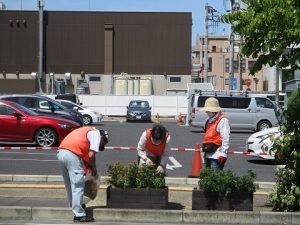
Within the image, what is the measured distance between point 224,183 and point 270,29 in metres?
2.44

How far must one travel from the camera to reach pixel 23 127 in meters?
20.3

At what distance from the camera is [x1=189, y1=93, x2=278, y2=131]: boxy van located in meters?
32.5

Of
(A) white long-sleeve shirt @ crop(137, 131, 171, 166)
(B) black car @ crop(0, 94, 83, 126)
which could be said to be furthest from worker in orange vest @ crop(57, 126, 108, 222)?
(B) black car @ crop(0, 94, 83, 126)

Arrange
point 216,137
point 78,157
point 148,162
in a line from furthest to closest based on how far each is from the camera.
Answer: point 216,137
point 148,162
point 78,157

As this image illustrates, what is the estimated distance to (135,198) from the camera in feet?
34.4

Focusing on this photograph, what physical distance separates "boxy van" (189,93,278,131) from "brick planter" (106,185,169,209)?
21.8m

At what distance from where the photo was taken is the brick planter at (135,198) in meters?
10.5

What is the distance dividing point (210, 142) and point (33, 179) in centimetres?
433

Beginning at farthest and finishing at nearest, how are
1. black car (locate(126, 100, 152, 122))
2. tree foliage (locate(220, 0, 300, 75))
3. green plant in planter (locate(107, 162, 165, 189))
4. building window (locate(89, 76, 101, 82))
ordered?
building window (locate(89, 76, 101, 82)), black car (locate(126, 100, 152, 122)), green plant in planter (locate(107, 162, 165, 189)), tree foliage (locate(220, 0, 300, 75))

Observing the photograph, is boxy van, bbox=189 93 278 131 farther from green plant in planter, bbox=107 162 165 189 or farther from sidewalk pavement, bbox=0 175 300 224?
green plant in planter, bbox=107 162 165 189

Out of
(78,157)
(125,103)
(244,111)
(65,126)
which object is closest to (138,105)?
(125,103)

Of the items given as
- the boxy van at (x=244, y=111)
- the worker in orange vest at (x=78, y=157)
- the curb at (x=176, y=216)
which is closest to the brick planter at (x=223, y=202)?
the curb at (x=176, y=216)

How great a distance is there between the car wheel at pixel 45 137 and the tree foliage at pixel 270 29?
35.2ft

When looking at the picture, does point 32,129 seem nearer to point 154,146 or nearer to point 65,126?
point 65,126
